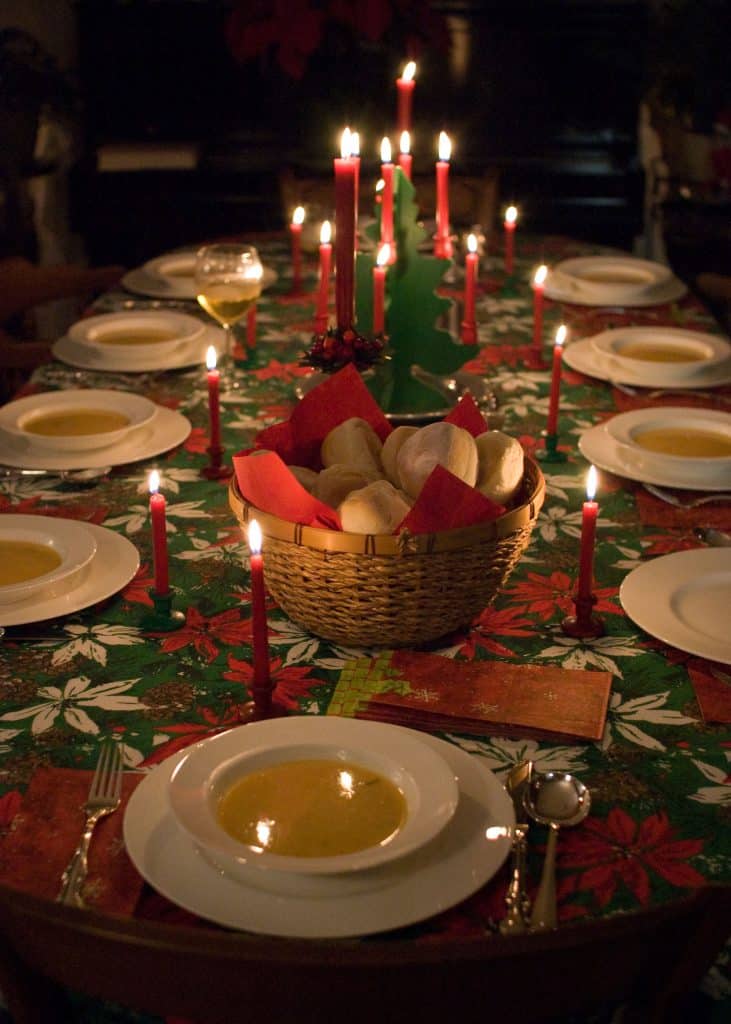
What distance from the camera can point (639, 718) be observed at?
105 centimetres

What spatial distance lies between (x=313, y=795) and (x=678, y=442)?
94cm

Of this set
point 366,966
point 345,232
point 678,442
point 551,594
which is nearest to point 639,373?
point 678,442

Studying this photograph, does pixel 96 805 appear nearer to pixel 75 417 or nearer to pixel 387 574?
pixel 387 574

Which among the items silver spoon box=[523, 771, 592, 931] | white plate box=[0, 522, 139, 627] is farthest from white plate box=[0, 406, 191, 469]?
silver spoon box=[523, 771, 592, 931]

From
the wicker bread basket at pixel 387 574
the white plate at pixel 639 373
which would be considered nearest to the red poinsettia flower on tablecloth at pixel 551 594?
the wicker bread basket at pixel 387 574

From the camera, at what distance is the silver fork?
821 mm

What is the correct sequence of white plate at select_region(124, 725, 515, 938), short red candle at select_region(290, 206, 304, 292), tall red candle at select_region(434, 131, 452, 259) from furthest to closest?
1. short red candle at select_region(290, 206, 304, 292)
2. tall red candle at select_region(434, 131, 452, 259)
3. white plate at select_region(124, 725, 515, 938)

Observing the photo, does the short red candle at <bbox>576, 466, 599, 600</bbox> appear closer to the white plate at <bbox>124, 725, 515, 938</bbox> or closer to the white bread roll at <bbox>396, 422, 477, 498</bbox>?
the white bread roll at <bbox>396, 422, 477, 498</bbox>

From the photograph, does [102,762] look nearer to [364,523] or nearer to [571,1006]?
[364,523]

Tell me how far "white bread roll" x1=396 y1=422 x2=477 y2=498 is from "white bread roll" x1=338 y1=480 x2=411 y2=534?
0.18 feet

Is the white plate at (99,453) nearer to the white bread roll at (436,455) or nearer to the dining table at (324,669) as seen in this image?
the dining table at (324,669)

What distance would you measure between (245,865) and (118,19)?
4075 mm

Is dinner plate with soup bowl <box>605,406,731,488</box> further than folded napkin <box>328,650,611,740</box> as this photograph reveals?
Yes

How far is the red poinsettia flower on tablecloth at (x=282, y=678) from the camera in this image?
1.08 m
